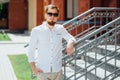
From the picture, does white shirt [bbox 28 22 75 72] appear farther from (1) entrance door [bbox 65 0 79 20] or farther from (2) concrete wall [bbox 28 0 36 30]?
(2) concrete wall [bbox 28 0 36 30]

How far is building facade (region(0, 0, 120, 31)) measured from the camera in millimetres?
16672

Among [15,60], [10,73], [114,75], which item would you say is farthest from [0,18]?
[114,75]

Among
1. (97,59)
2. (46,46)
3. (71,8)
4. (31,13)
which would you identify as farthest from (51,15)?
(31,13)

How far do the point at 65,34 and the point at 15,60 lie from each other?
27.3 feet

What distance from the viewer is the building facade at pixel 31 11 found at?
16.7m

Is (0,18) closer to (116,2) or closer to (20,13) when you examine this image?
(20,13)

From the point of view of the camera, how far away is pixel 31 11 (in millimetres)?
27281

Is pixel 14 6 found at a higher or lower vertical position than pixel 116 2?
lower

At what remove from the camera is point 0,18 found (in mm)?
30625

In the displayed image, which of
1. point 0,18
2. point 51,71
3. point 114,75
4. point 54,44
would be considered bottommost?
point 0,18

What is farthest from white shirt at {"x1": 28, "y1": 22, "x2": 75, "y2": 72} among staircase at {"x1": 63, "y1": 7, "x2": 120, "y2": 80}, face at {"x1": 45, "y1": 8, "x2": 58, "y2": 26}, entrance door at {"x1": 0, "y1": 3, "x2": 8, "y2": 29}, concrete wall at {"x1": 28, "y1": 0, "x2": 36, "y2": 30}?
entrance door at {"x1": 0, "y1": 3, "x2": 8, "y2": 29}

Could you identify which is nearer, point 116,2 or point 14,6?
point 116,2

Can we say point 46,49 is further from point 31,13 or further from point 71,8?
point 31,13

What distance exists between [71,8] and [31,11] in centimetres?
1082
